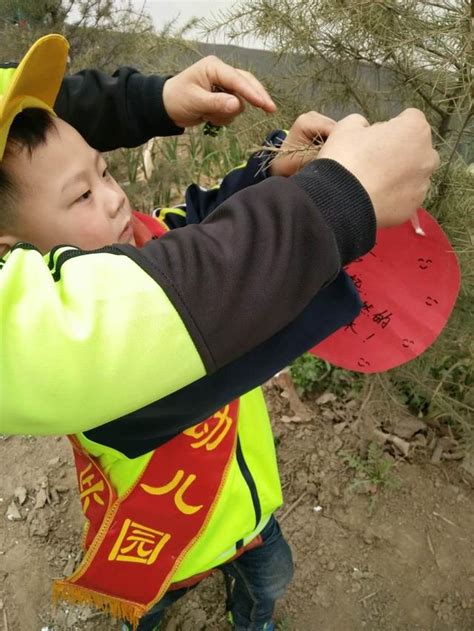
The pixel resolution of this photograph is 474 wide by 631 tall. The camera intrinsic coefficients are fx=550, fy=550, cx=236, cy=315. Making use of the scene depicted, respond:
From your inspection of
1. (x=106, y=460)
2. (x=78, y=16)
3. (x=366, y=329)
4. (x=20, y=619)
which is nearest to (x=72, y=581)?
(x=106, y=460)

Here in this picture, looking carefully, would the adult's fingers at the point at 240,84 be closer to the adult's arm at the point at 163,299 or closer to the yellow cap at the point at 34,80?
the yellow cap at the point at 34,80

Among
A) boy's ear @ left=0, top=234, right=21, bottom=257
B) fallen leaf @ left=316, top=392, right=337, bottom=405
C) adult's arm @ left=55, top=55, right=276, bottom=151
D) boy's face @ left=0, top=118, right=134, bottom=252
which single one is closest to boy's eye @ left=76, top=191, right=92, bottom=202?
boy's face @ left=0, top=118, right=134, bottom=252

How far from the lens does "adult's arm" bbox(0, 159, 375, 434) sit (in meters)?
0.48

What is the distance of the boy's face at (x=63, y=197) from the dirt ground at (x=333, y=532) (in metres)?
1.20

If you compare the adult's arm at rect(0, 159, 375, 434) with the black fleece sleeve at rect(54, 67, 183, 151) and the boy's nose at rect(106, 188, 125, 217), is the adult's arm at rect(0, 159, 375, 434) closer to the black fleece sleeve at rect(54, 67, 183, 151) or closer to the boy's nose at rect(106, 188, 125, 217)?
the boy's nose at rect(106, 188, 125, 217)

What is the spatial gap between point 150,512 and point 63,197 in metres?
0.51

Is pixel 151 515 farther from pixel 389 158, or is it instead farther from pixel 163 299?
pixel 389 158

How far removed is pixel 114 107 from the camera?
44.0 inches

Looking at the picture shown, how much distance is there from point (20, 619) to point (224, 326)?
1491 mm

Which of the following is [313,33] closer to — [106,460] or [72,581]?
[106,460]

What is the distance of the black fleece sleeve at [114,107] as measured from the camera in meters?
1.06

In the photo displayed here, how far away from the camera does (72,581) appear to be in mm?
933

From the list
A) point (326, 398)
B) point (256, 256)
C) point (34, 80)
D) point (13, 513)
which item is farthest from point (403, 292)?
point (13, 513)

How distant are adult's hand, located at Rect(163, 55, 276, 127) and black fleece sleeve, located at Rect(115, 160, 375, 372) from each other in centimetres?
35
